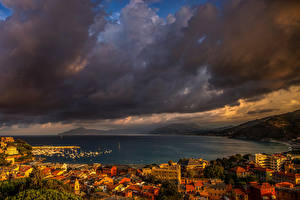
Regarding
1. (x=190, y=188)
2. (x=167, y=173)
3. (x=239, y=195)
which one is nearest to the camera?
(x=239, y=195)

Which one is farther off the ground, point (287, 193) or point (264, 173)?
Result: point (287, 193)

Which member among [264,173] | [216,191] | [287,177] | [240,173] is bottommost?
[240,173]

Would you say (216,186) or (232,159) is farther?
(232,159)

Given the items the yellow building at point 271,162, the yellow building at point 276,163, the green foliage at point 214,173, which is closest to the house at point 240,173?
the green foliage at point 214,173

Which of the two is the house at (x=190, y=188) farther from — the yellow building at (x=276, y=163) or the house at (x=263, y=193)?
the yellow building at (x=276, y=163)

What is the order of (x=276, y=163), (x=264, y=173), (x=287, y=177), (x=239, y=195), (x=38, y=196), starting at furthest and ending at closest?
(x=276, y=163) < (x=264, y=173) < (x=287, y=177) < (x=239, y=195) < (x=38, y=196)

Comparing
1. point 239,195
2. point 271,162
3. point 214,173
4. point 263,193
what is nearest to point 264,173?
point 214,173

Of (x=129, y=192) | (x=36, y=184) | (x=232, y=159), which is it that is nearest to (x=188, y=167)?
(x=232, y=159)

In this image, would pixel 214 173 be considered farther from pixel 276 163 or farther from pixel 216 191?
pixel 276 163

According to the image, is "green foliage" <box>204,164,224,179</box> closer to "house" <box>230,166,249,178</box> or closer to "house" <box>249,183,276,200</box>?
"house" <box>230,166,249,178</box>

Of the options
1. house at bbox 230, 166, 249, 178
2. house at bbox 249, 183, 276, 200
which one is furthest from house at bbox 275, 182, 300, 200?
house at bbox 230, 166, 249, 178

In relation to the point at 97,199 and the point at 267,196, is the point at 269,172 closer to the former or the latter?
the point at 267,196
